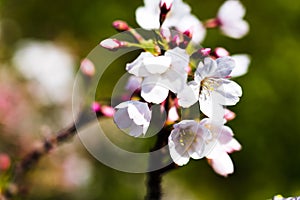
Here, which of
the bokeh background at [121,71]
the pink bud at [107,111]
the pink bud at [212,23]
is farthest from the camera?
the bokeh background at [121,71]

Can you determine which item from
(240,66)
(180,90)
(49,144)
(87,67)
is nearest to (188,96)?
(180,90)

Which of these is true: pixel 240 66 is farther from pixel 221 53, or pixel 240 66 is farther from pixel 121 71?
pixel 121 71

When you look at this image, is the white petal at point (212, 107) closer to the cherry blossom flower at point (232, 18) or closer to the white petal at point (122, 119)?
the white petal at point (122, 119)

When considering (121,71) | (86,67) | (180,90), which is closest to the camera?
(180,90)

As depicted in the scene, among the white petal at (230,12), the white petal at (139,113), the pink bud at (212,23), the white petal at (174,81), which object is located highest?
the white petal at (174,81)

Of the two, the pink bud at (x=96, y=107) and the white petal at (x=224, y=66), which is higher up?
the white petal at (x=224, y=66)

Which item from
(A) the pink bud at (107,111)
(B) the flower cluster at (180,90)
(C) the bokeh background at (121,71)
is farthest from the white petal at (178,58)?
(C) the bokeh background at (121,71)

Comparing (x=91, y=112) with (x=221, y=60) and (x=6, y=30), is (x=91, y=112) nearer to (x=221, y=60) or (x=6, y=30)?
(x=221, y=60)

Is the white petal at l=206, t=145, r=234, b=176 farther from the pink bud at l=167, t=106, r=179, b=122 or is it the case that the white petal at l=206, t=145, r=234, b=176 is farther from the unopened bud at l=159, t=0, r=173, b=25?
the unopened bud at l=159, t=0, r=173, b=25
